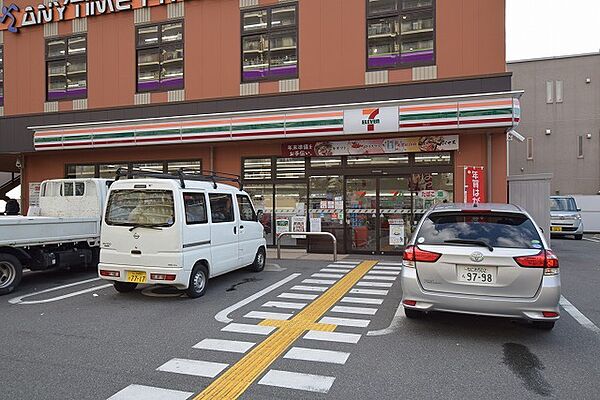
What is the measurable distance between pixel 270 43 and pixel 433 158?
6025mm

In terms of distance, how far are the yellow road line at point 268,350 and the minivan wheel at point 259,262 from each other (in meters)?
2.27

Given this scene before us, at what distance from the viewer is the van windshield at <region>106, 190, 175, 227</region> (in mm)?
6777

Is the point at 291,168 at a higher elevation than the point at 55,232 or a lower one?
higher

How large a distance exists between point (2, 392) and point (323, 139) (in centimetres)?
988

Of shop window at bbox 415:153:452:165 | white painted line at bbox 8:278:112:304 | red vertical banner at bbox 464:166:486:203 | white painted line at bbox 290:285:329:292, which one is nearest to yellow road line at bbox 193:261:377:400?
white painted line at bbox 290:285:329:292

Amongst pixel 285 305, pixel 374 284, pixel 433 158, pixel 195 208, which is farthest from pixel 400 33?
pixel 285 305

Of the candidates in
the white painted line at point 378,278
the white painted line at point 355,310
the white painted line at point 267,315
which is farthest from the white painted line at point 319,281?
the white painted line at point 267,315

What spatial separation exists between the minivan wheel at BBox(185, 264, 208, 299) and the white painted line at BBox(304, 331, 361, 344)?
247 centimetres

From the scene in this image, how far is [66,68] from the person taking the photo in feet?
50.6

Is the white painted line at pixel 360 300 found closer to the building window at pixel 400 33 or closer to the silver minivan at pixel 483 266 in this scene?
the silver minivan at pixel 483 266

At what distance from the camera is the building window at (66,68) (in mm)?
15227

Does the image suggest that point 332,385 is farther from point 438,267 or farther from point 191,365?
point 438,267

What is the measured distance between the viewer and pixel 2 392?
368 centimetres

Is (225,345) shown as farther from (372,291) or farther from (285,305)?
(372,291)
